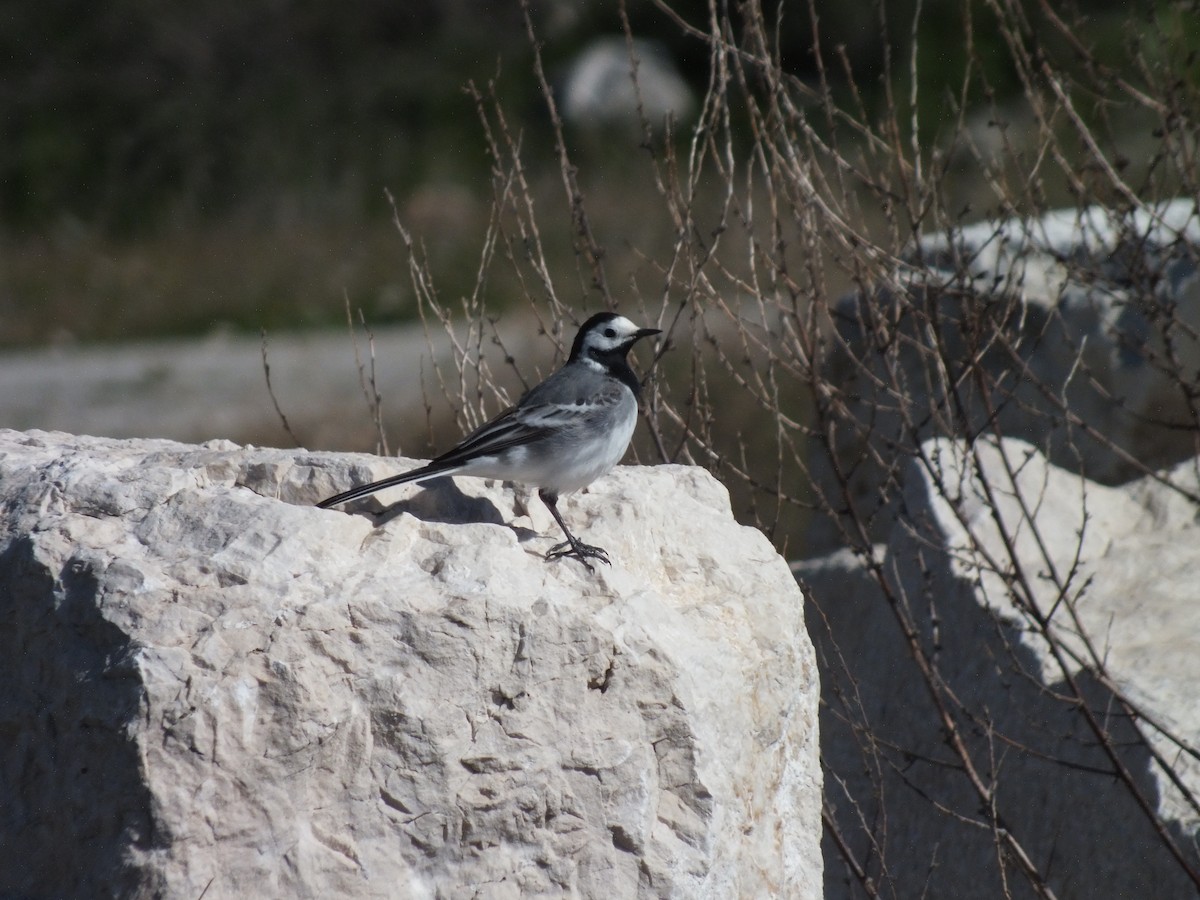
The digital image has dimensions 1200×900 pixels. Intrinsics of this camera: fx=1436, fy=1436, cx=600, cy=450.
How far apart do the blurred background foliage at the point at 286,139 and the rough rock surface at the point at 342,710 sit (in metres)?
14.8

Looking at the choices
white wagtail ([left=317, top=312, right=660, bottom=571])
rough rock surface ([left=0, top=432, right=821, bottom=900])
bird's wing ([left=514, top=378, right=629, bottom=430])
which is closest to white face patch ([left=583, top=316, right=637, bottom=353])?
white wagtail ([left=317, top=312, right=660, bottom=571])

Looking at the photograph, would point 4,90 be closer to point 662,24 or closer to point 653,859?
point 662,24

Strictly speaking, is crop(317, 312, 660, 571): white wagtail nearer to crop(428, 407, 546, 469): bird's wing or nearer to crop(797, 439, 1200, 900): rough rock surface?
crop(428, 407, 546, 469): bird's wing

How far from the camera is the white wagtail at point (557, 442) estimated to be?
13.1 ft

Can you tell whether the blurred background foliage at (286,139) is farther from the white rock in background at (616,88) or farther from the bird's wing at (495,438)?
the bird's wing at (495,438)

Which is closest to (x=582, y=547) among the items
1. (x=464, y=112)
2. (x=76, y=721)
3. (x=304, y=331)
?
(x=76, y=721)

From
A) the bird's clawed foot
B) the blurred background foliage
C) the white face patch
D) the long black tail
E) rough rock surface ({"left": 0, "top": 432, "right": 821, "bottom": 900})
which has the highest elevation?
the blurred background foliage

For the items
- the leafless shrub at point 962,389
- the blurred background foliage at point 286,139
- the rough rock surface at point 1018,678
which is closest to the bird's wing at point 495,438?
the leafless shrub at point 962,389

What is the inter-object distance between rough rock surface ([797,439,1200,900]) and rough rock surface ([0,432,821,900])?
1512mm

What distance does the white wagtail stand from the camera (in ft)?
13.1

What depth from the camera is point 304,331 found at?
18812 mm

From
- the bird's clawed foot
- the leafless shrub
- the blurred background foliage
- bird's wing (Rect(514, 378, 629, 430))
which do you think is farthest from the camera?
the blurred background foliage

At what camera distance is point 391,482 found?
Result: 3848mm

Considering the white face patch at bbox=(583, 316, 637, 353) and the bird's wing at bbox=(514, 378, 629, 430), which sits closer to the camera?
the bird's wing at bbox=(514, 378, 629, 430)
